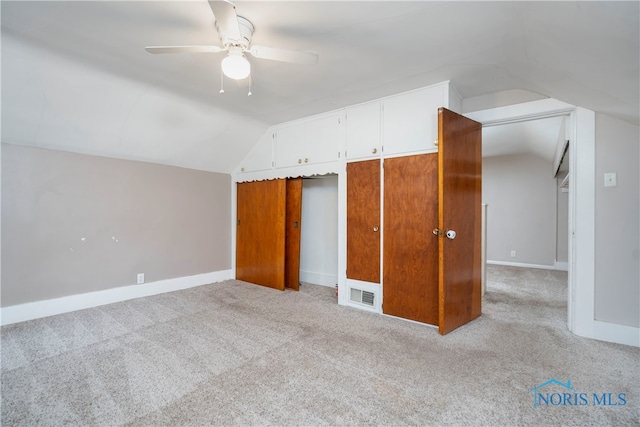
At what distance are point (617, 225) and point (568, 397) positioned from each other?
62.4 inches

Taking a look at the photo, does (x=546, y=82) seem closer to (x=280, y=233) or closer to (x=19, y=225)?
(x=280, y=233)

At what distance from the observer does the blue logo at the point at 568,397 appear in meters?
1.56

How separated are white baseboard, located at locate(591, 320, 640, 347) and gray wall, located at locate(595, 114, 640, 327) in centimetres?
4

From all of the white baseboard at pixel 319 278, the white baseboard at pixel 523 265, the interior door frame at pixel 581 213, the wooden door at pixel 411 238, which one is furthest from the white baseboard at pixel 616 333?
the white baseboard at pixel 523 265

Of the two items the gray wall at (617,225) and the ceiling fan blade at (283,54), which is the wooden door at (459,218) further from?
the ceiling fan blade at (283,54)

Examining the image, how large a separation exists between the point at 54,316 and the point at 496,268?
272 inches

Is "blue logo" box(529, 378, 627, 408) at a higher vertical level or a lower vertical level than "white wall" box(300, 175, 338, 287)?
lower

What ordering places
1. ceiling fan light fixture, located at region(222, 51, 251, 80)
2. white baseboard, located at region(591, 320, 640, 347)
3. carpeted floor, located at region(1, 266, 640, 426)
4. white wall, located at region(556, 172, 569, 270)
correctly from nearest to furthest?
carpeted floor, located at region(1, 266, 640, 426)
ceiling fan light fixture, located at region(222, 51, 251, 80)
white baseboard, located at region(591, 320, 640, 347)
white wall, located at region(556, 172, 569, 270)

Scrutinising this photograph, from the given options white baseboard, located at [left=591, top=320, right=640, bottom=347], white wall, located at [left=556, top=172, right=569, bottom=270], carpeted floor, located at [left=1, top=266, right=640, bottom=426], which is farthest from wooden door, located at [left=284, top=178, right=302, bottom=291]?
white wall, located at [left=556, top=172, right=569, bottom=270]

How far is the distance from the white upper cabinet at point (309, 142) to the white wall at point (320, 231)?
23.1 inches

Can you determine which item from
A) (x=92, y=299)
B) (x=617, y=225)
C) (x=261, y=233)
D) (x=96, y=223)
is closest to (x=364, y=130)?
(x=261, y=233)

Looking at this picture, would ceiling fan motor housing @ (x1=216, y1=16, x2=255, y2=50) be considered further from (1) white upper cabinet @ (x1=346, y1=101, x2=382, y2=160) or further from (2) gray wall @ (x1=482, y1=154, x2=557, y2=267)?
(2) gray wall @ (x1=482, y1=154, x2=557, y2=267)

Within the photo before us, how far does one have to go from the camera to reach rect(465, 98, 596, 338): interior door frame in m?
2.37

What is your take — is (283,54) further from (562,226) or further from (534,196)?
(562,226)
